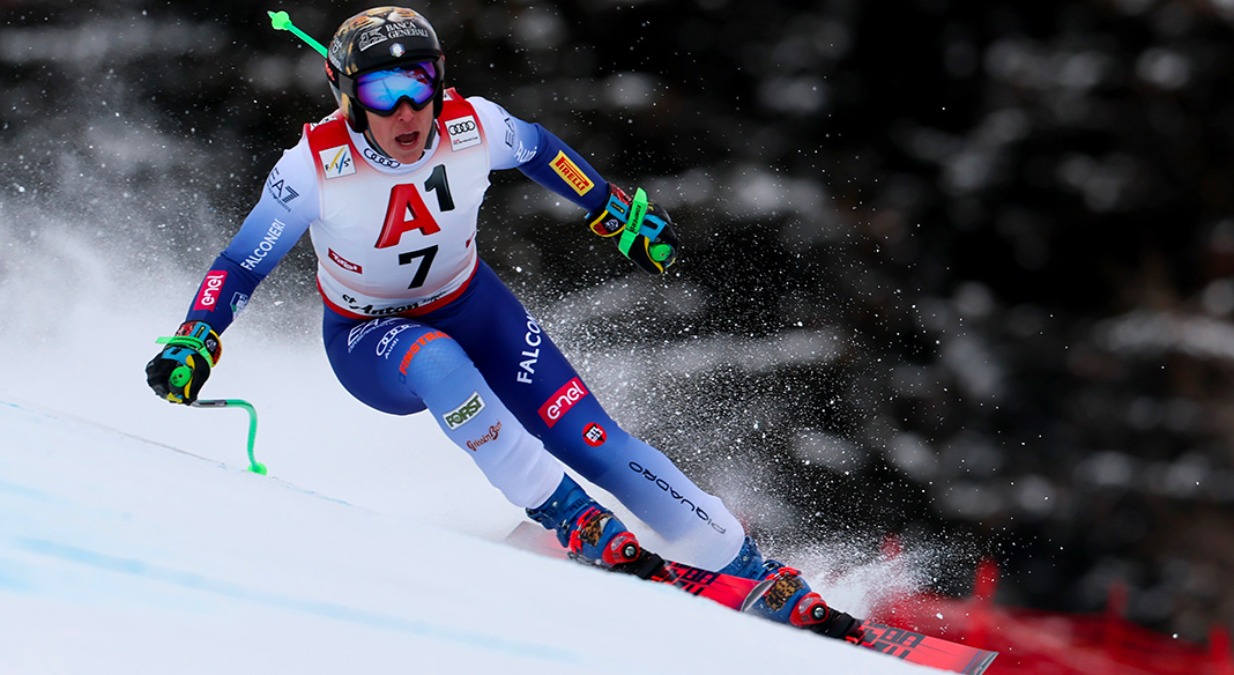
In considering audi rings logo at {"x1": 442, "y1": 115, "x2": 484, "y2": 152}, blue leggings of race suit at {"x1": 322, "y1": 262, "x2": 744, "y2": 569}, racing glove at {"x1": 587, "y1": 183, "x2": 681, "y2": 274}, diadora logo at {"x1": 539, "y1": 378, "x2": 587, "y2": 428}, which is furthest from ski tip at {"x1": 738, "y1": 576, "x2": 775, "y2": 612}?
audi rings logo at {"x1": 442, "y1": 115, "x2": 484, "y2": 152}

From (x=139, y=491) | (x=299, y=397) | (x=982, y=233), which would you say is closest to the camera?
(x=139, y=491)

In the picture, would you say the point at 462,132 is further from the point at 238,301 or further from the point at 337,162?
the point at 238,301

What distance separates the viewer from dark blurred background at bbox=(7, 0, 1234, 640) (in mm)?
5355

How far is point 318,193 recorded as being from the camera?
2730 millimetres

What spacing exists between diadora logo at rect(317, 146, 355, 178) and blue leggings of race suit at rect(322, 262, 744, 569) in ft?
1.28

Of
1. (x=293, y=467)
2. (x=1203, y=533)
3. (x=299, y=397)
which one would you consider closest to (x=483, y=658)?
(x=293, y=467)

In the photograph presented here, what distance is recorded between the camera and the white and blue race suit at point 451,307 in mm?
2680

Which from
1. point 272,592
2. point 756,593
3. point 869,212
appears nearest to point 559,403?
point 756,593

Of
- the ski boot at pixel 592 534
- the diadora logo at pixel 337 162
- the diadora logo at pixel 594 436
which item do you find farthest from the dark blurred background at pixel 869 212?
the diadora logo at pixel 337 162

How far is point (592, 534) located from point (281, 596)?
1192 millimetres

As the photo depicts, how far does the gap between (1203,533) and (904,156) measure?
8.33 ft

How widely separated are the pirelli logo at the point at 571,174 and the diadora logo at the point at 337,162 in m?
0.59

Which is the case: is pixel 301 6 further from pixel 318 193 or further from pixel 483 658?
pixel 483 658

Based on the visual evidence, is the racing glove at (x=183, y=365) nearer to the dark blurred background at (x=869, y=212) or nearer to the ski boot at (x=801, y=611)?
the ski boot at (x=801, y=611)
